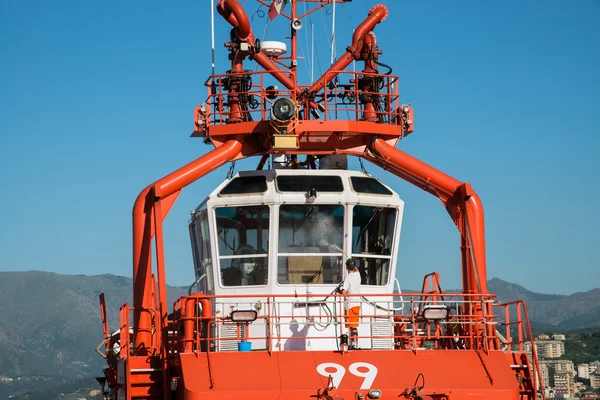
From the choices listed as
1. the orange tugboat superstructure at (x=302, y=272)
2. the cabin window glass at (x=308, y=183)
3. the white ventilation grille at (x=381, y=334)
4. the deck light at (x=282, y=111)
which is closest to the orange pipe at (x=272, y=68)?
the orange tugboat superstructure at (x=302, y=272)

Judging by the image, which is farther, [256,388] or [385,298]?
[385,298]

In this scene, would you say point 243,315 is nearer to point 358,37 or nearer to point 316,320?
point 316,320

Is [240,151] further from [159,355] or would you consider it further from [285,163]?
[159,355]

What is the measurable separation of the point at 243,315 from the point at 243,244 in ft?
13.4

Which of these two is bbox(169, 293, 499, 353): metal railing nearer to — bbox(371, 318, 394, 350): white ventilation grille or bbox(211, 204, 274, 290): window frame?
bbox(371, 318, 394, 350): white ventilation grille

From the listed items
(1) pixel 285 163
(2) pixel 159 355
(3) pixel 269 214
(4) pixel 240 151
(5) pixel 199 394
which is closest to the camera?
(5) pixel 199 394

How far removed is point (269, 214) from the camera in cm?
2750

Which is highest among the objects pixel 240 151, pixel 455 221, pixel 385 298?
pixel 240 151

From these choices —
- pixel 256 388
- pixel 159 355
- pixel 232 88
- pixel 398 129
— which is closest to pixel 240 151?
pixel 232 88

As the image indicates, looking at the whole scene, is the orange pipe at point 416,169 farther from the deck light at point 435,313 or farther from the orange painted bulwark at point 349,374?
the orange painted bulwark at point 349,374

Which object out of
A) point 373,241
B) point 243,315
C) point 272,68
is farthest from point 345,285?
point 272,68

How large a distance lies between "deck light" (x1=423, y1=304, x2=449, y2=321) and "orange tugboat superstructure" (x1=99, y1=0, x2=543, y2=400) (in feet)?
0.09

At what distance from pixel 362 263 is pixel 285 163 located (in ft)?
16.2

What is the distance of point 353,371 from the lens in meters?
23.4
